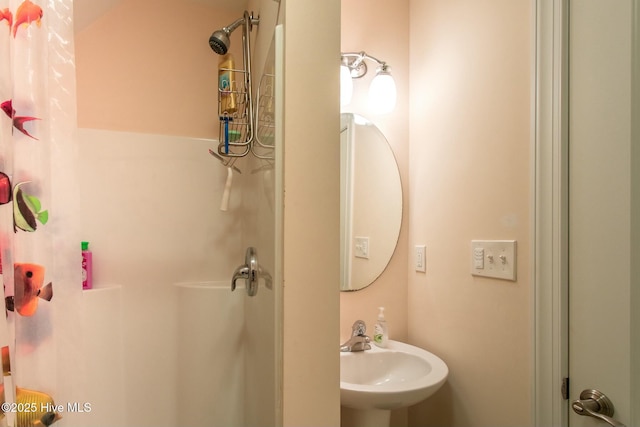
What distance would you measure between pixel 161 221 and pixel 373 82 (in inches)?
43.5

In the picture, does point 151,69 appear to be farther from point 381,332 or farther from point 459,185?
point 381,332

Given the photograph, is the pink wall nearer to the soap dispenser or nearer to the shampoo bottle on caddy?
the shampoo bottle on caddy

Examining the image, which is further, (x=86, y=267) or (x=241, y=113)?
(x=241, y=113)

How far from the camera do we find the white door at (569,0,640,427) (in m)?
0.77

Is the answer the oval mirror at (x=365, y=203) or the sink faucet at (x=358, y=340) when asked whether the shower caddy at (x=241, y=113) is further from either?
the sink faucet at (x=358, y=340)

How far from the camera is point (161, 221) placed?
1.39m

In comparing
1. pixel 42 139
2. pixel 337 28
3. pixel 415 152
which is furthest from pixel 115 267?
pixel 415 152

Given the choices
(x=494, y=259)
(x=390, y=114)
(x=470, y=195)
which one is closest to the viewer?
(x=494, y=259)

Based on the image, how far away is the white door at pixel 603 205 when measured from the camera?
2.52ft

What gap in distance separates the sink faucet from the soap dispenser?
0.13 feet

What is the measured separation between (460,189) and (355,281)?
58 cm

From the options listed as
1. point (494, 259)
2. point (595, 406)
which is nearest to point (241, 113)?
point (494, 259)

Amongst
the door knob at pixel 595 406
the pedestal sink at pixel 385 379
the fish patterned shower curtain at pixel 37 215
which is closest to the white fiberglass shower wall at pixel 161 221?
the pedestal sink at pixel 385 379

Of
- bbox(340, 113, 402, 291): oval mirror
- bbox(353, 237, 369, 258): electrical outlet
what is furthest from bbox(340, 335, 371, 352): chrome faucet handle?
bbox(353, 237, 369, 258): electrical outlet
